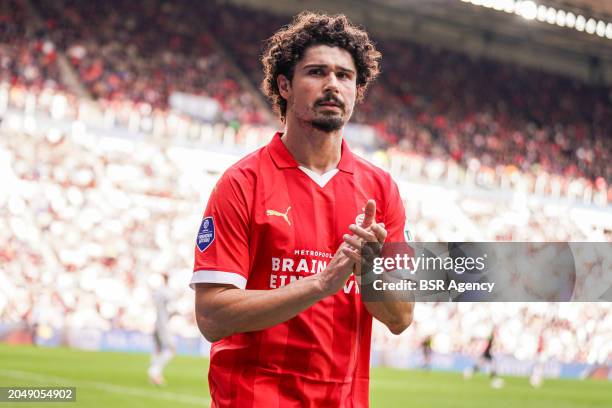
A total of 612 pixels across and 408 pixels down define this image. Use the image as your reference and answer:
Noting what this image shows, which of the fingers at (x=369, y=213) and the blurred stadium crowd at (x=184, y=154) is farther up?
the blurred stadium crowd at (x=184, y=154)

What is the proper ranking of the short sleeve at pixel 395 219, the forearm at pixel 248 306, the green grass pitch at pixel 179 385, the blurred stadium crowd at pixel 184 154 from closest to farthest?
the forearm at pixel 248 306 < the short sleeve at pixel 395 219 < the green grass pitch at pixel 179 385 < the blurred stadium crowd at pixel 184 154

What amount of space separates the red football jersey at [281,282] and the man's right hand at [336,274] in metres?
0.36

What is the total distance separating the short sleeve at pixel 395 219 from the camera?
11.1 feet

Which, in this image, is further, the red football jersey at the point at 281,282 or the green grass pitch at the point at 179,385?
the green grass pitch at the point at 179,385

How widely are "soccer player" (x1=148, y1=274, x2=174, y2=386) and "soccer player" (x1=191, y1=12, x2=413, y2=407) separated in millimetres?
11021

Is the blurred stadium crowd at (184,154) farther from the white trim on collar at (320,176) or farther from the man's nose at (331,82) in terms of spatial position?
the man's nose at (331,82)

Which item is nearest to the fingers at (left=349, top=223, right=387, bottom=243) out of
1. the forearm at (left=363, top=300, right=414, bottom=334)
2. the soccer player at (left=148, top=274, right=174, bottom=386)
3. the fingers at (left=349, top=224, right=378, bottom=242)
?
the fingers at (left=349, top=224, right=378, bottom=242)

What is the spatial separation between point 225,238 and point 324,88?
63 cm

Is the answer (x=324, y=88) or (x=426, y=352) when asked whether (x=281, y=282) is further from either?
(x=426, y=352)

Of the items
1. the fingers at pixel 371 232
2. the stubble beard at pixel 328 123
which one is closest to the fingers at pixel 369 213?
the fingers at pixel 371 232

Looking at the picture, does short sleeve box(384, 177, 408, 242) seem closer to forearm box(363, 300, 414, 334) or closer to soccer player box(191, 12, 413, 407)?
soccer player box(191, 12, 413, 407)

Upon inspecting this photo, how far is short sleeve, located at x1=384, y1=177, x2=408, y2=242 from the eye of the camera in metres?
3.40

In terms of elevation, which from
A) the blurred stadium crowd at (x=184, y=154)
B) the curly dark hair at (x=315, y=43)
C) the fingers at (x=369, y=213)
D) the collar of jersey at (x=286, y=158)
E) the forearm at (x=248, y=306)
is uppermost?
the blurred stadium crowd at (x=184, y=154)

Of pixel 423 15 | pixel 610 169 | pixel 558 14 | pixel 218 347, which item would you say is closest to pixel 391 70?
pixel 423 15
